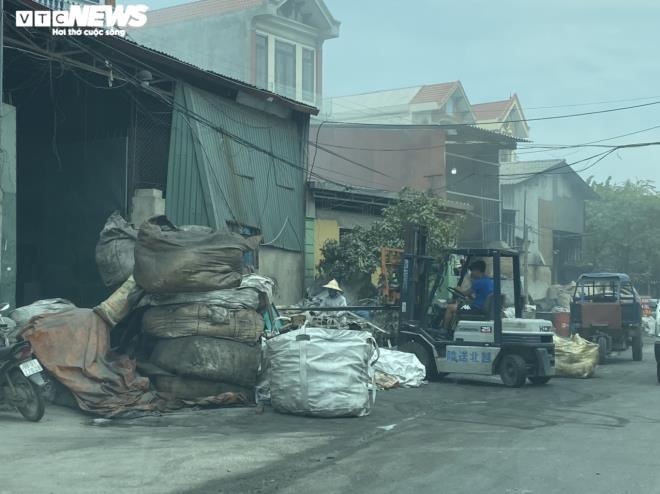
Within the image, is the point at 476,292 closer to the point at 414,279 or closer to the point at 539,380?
the point at 414,279

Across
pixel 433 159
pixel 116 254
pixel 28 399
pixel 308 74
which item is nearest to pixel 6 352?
pixel 28 399

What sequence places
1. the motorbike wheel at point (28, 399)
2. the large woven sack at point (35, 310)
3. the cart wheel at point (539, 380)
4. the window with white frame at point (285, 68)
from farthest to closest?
1. the window with white frame at point (285, 68)
2. the cart wheel at point (539, 380)
3. the large woven sack at point (35, 310)
4. the motorbike wheel at point (28, 399)

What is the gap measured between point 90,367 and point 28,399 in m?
0.93

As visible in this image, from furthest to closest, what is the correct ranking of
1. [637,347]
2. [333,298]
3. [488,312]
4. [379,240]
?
[637,347]
[379,240]
[333,298]
[488,312]

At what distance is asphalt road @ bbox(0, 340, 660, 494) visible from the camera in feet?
23.3

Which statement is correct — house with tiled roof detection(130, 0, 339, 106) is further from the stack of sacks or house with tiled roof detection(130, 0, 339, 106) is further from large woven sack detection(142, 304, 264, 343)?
large woven sack detection(142, 304, 264, 343)

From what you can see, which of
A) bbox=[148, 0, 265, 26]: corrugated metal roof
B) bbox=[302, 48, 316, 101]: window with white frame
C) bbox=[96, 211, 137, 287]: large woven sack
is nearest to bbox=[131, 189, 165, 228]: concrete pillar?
bbox=[96, 211, 137, 287]: large woven sack

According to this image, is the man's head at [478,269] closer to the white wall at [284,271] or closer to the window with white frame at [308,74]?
the white wall at [284,271]

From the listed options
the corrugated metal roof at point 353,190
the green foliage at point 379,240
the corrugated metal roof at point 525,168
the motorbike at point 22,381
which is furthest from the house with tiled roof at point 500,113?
the motorbike at point 22,381

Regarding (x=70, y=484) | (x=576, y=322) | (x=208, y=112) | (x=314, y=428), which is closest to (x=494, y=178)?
(x=576, y=322)

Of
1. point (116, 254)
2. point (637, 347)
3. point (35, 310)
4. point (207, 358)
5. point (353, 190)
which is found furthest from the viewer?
point (353, 190)

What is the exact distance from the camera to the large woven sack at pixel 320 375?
35.8ft

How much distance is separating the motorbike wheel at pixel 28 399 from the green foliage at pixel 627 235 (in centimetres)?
4490

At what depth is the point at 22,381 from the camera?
33.2ft
